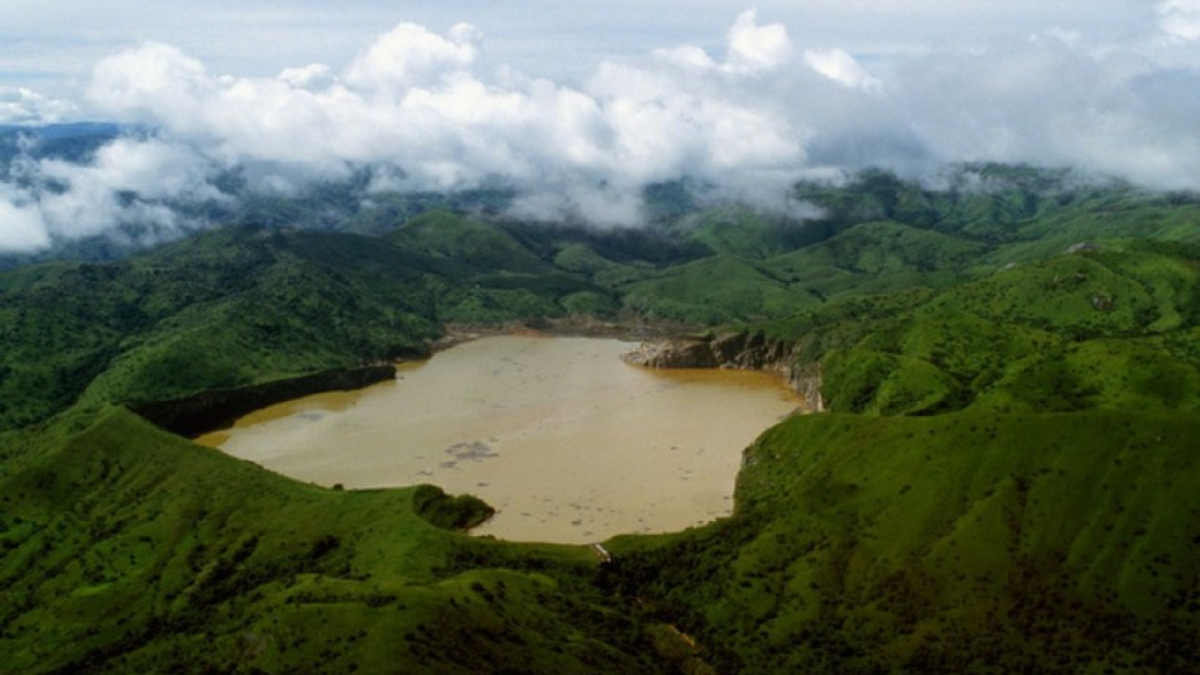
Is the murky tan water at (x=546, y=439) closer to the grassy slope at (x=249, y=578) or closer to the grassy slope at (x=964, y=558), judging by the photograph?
the grassy slope at (x=249, y=578)

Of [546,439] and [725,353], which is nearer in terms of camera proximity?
[546,439]

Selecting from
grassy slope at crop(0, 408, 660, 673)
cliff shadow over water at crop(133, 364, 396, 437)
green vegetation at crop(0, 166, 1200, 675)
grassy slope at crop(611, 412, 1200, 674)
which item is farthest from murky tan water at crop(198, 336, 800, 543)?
grassy slope at crop(611, 412, 1200, 674)

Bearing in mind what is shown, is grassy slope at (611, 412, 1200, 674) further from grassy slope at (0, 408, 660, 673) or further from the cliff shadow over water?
the cliff shadow over water

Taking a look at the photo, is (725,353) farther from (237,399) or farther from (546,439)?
(237,399)

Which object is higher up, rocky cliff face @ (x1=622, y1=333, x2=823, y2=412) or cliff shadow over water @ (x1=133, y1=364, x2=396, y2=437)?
rocky cliff face @ (x1=622, y1=333, x2=823, y2=412)

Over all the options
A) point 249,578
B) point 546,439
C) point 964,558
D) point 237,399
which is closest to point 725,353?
point 546,439

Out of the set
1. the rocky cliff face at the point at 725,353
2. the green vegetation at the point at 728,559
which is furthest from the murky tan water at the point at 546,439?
the green vegetation at the point at 728,559

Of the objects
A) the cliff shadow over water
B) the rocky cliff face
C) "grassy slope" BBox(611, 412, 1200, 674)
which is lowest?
the cliff shadow over water

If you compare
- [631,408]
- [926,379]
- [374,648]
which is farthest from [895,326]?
[374,648]
